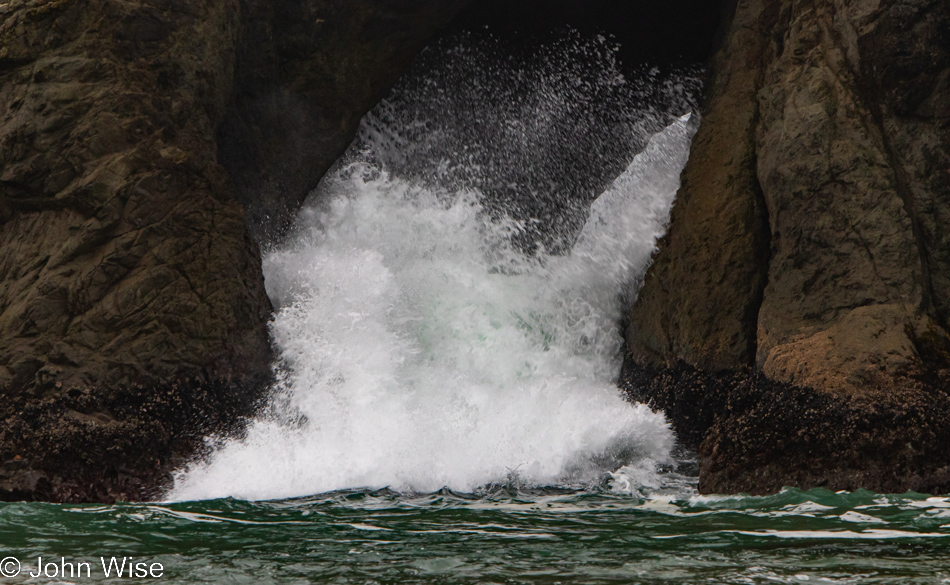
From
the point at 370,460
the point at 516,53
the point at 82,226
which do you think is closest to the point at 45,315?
the point at 82,226

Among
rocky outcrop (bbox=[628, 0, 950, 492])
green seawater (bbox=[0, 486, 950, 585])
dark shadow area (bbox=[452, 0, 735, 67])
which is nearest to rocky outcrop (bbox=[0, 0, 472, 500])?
green seawater (bbox=[0, 486, 950, 585])

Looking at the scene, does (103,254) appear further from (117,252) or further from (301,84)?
(301,84)

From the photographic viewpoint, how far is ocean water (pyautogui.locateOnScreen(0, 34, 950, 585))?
4242mm

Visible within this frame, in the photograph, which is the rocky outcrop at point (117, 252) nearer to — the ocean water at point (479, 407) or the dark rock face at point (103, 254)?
the dark rock face at point (103, 254)

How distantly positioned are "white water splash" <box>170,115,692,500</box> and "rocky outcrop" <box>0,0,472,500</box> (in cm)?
50

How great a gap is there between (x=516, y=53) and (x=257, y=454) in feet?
16.9

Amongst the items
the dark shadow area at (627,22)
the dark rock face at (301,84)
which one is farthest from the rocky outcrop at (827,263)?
the dark rock face at (301,84)

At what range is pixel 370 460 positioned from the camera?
6.74 meters

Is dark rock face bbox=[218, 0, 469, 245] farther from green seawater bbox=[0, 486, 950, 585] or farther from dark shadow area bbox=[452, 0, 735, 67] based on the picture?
green seawater bbox=[0, 486, 950, 585]

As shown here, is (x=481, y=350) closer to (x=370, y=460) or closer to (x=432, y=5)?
(x=370, y=460)

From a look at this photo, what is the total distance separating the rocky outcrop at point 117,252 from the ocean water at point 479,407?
435 mm

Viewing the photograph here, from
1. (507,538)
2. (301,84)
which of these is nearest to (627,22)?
(301,84)

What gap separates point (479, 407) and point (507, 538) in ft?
9.10

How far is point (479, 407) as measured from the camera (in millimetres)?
7484
